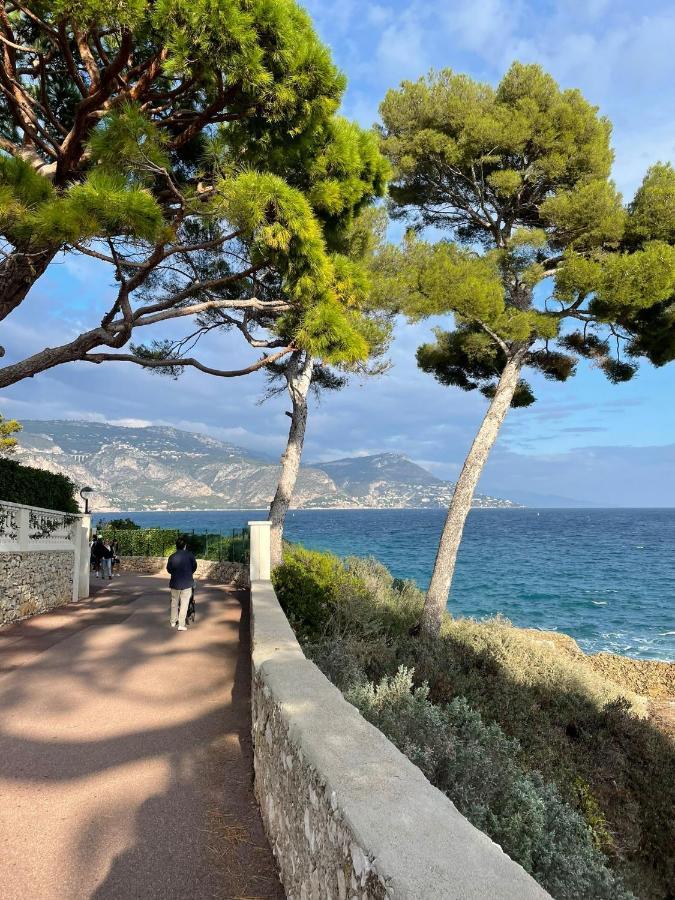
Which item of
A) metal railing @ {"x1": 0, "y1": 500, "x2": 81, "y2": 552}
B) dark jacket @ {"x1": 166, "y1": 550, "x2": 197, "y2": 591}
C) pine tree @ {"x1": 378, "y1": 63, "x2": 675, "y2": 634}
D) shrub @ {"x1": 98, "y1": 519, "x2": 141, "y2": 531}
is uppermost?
pine tree @ {"x1": 378, "y1": 63, "x2": 675, "y2": 634}

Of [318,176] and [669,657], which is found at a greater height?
[318,176]

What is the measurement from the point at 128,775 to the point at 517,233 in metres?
11.7

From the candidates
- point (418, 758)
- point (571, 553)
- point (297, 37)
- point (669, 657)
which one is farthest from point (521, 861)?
point (571, 553)

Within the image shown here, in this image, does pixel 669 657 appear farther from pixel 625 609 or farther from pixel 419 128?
pixel 419 128

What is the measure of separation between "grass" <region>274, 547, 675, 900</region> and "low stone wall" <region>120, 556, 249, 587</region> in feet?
12.2

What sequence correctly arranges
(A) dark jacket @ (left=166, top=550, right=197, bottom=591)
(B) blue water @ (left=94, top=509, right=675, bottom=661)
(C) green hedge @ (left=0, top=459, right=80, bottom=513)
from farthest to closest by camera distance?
(B) blue water @ (left=94, top=509, right=675, bottom=661), (C) green hedge @ (left=0, top=459, right=80, bottom=513), (A) dark jacket @ (left=166, top=550, right=197, bottom=591)

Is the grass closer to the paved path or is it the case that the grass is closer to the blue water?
the paved path

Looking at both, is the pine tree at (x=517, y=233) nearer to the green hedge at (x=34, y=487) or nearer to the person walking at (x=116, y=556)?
the green hedge at (x=34, y=487)

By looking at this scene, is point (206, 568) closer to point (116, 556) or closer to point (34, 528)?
point (116, 556)

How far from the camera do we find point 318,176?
392 inches

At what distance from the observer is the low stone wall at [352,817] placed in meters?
1.69

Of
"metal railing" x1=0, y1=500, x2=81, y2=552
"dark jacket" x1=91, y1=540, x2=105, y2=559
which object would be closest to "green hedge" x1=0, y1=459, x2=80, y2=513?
"metal railing" x1=0, y1=500, x2=81, y2=552

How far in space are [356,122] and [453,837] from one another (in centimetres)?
1143

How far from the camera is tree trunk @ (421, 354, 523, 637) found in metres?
11.5
